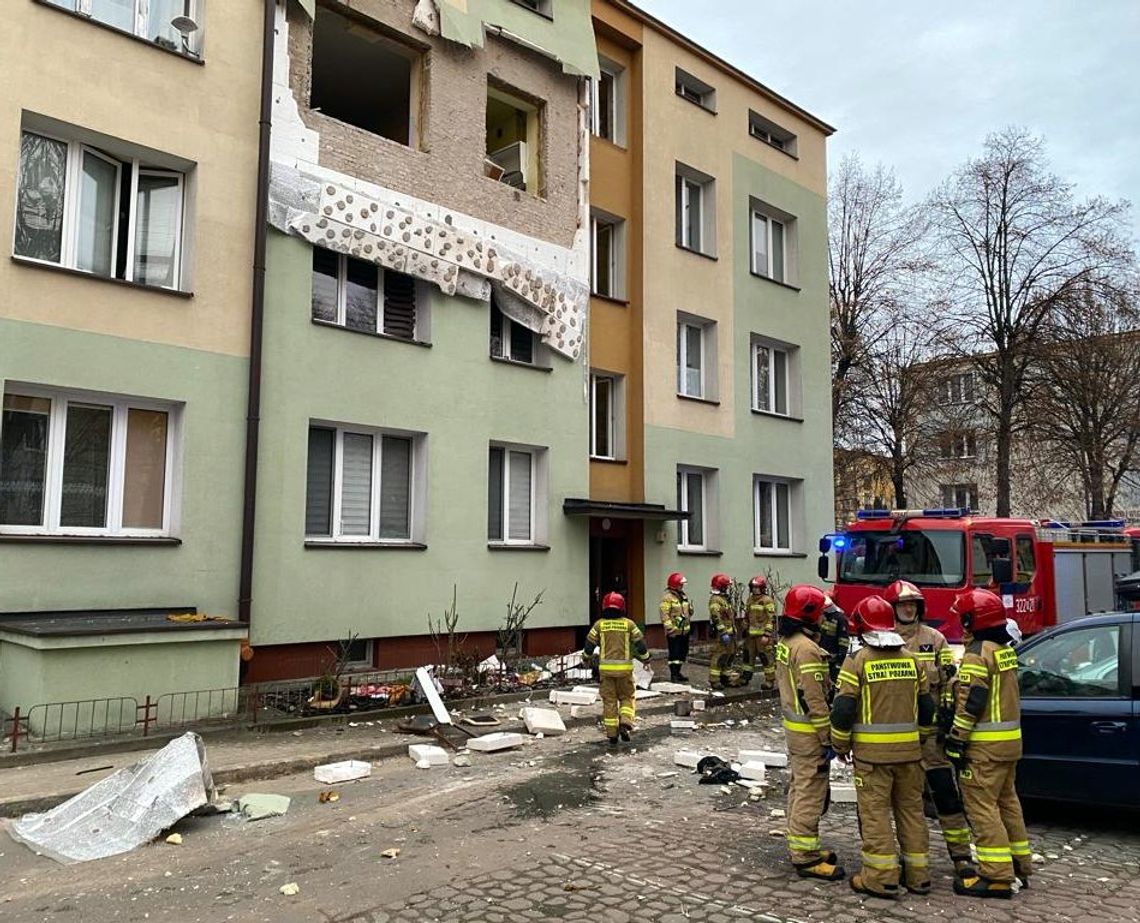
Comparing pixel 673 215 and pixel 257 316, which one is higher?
pixel 673 215

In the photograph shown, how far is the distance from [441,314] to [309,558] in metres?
4.05

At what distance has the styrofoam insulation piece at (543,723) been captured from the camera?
991 centimetres

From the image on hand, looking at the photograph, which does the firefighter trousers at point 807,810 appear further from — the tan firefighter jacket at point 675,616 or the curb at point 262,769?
the tan firefighter jacket at point 675,616

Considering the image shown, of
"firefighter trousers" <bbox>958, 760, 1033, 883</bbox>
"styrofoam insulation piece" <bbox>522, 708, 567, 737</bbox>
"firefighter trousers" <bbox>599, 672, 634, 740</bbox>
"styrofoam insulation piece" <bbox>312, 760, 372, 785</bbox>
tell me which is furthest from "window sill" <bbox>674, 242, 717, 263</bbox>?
"firefighter trousers" <bbox>958, 760, 1033, 883</bbox>

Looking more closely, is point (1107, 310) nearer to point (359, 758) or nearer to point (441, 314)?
point (441, 314)

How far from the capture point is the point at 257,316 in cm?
1109

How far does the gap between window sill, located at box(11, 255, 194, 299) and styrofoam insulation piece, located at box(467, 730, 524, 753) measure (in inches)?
240

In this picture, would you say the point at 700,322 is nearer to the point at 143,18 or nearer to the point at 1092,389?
the point at 143,18

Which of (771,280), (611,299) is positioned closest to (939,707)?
(611,299)

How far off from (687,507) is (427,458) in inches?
258

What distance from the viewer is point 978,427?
2781 centimetres

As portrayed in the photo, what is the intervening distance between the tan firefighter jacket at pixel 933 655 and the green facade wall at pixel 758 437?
33.0 feet

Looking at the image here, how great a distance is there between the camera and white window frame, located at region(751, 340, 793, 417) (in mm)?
19391

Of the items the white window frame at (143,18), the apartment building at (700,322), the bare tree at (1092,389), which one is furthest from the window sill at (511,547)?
the bare tree at (1092,389)
